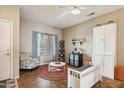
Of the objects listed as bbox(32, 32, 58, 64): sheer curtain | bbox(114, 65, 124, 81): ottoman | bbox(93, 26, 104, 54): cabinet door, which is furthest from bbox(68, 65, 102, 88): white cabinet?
bbox(32, 32, 58, 64): sheer curtain

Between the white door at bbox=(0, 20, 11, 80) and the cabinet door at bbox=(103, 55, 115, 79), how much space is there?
118 inches

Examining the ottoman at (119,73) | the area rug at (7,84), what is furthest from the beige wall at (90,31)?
the area rug at (7,84)

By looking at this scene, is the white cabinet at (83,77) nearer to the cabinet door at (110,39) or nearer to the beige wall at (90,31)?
the cabinet door at (110,39)

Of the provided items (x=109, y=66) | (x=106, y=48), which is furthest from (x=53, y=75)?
(x=106, y=48)

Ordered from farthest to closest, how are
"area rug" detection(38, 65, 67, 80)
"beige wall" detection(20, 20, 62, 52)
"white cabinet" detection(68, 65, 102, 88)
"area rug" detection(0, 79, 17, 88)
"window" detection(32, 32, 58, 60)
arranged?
"window" detection(32, 32, 58, 60) → "beige wall" detection(20, 20, 62, 52) → "area rug" detection(38, 65, 67, 80) → "area rug" detection(0, 79, 17, 88) → "white cabinet" detection(68, 65, 102, 88)

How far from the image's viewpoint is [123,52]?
383cm

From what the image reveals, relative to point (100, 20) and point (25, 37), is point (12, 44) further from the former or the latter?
point (100, 20)

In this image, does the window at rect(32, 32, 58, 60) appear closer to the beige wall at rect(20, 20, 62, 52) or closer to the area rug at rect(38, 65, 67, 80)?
the beige wall at rect(20, 20, 62, 52)

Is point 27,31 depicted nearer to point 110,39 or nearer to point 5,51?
point 5,51

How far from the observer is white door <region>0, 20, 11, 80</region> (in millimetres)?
3227

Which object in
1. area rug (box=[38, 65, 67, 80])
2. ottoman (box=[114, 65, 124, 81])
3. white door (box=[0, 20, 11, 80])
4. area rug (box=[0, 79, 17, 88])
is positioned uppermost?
white door (box=[0, 20, 11, 80])

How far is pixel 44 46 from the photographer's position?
6.27 metres

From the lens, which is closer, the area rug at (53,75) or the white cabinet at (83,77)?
the white cabinet at (83,77)

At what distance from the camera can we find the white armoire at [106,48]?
3.83 metres
